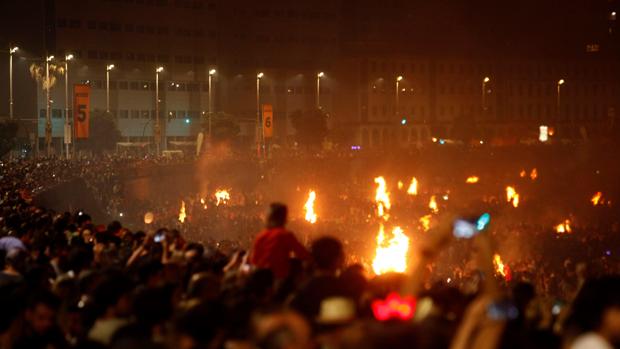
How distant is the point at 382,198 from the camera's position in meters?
67.6

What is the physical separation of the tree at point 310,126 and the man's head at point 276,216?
81382mm

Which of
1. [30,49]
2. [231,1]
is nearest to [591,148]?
[231,1]

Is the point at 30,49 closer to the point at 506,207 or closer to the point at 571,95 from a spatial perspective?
the point at 506,207

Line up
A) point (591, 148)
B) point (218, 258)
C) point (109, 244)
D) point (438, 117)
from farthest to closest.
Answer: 1. point (438, 117)
2. point (591, 148)
3. point (109, 244)
4. point (218, 258)

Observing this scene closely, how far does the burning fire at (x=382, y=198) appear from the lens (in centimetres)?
5092

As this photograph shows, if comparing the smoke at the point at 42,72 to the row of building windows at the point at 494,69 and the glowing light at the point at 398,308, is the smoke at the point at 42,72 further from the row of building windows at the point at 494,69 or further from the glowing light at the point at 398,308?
the glowing light at the point at 398,308

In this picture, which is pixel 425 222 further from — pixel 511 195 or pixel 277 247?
pixel 277 247

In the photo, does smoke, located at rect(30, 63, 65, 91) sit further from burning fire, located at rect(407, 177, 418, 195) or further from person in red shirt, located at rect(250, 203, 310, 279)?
person in red shirt, located at rect(250, 203, 310, 279)

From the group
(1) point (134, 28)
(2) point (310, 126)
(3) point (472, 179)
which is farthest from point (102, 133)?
(3) point (472, 179)

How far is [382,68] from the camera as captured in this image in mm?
110188

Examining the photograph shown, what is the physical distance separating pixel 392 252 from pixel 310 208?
24.5m

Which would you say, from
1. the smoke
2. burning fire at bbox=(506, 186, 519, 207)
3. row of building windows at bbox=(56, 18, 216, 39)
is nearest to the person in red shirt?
burning fire at bbox=(506, 186, 519, 207)

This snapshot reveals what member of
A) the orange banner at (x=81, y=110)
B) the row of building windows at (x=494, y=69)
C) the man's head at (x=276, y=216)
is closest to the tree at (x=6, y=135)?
the orange banner at (x=81, y=110)

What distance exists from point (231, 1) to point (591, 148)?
40.1 meters
